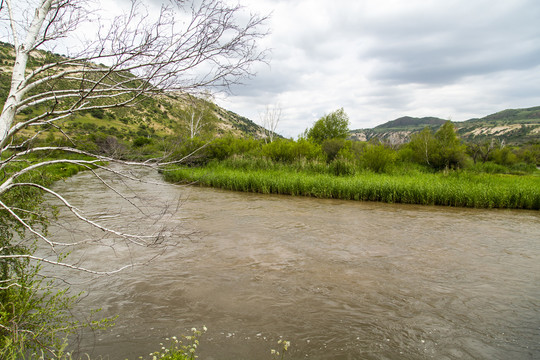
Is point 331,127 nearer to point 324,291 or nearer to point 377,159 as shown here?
point 377,159

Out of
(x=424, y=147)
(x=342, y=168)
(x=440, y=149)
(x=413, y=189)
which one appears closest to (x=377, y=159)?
(x=342, y=168)

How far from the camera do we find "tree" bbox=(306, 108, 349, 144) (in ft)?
139

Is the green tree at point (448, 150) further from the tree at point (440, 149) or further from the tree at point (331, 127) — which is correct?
the tree at point (331, 127)

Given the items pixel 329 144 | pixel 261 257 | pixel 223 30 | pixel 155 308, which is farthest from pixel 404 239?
pixel 329 144

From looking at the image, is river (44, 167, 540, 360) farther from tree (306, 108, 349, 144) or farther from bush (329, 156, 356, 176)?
tree (306, 108, 349, 144)

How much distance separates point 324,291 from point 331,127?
128 feet

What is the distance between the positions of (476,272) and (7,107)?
8166 millimetres

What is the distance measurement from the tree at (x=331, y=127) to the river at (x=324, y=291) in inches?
1297

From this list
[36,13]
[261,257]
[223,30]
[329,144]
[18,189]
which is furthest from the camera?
[329,144]

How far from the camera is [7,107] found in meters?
2.57

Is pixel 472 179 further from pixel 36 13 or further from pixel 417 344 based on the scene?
pixel 36 13

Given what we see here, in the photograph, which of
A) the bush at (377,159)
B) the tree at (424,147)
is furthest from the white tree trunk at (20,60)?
the tree at (424,147)

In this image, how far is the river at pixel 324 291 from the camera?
160 inches

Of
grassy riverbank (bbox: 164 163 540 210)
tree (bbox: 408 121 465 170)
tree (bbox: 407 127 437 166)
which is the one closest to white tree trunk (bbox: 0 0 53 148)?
grassy riverbank (bbox: 164 163 540 210)
